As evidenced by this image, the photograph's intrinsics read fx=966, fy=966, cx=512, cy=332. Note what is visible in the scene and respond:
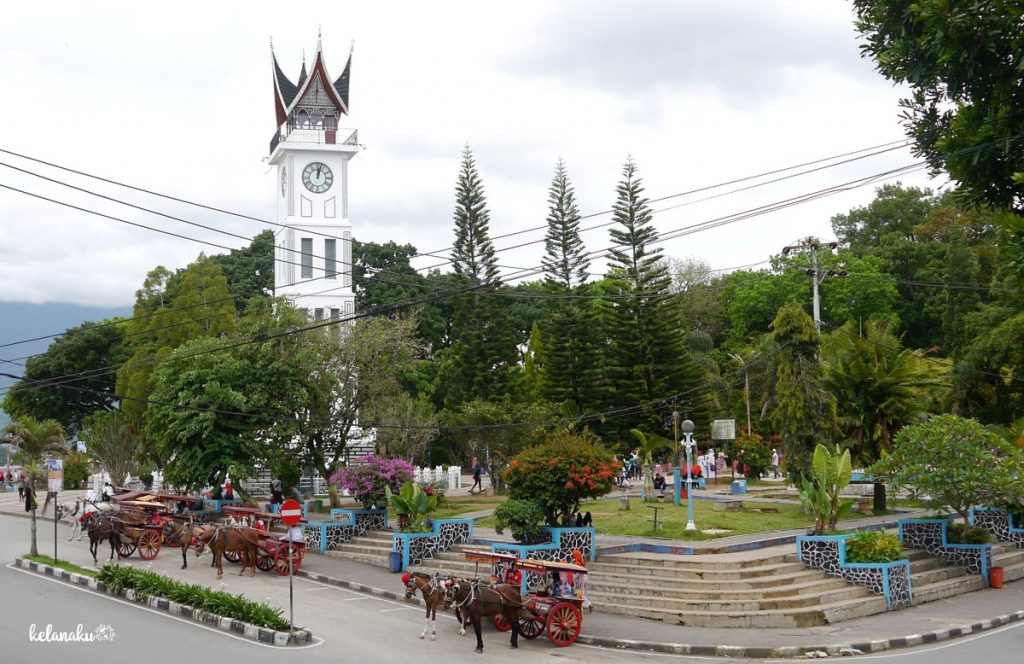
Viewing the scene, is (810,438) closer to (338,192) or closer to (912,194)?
(338,192)

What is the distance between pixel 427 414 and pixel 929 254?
94.0 feet

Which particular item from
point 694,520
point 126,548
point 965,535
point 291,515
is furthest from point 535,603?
point 126,548

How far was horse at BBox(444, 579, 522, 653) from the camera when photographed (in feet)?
40.4

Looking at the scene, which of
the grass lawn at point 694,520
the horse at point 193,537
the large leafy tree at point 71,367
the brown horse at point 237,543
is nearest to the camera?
the brown horse at point 237,543

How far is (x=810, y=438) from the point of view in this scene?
78.7 feet

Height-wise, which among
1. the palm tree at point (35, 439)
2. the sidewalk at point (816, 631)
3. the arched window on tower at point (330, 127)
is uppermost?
the arched window on tower at point (330, 127)

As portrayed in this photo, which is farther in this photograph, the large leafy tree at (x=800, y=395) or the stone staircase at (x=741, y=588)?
the large leafy tree at (x=800, y=395)

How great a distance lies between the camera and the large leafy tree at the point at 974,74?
32.6ft

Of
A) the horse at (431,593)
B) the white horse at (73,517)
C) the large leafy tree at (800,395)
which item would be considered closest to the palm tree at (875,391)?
the large leafy tree at (800,395)

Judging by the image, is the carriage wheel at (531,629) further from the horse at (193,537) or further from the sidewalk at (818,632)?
the horse at (193,537)

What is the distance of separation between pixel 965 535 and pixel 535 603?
9.10m

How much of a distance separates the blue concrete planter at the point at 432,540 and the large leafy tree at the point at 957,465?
779cm

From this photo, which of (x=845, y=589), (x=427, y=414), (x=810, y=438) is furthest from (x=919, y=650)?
(x=427, y=414)

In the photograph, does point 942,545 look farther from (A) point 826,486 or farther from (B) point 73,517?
(B) point 73,517
